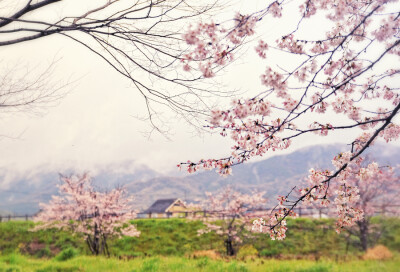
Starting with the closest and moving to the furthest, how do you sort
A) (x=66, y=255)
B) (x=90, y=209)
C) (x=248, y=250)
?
(x=66, y=255), (x=90, y=209), (x=248, y=250)

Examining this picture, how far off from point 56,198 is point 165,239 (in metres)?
7.80

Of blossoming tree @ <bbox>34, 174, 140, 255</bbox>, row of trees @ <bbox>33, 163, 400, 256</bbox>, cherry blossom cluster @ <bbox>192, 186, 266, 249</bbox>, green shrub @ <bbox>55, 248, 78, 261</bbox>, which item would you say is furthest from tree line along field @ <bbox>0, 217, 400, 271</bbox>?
green shrub @ <bbox>55, 248, 78, 261</bbox>

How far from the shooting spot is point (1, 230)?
2578cm

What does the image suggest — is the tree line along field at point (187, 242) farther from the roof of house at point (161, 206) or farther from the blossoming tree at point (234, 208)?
the roof of house at point (161, 206)

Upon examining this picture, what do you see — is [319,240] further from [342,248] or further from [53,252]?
[53,252]

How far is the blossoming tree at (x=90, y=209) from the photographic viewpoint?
629 inches

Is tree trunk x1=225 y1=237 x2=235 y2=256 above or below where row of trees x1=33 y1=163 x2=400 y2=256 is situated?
below

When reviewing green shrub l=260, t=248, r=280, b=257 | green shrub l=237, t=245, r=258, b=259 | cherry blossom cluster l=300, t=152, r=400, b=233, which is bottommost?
green shrub l=260, t=248, r=280, b=257

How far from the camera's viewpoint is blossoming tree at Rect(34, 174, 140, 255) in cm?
1597

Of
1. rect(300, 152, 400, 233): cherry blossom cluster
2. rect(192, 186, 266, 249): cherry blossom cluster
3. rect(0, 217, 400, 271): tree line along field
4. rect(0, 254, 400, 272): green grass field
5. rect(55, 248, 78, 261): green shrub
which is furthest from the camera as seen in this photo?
rect(0, 217, 400, 271): tree line along field

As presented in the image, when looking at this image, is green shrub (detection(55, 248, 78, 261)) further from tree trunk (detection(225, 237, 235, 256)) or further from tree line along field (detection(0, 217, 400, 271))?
tree trunk (detection(225, 237, 235, 256))

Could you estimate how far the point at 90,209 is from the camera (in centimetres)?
1686

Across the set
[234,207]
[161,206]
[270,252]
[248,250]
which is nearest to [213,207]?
[248,250]

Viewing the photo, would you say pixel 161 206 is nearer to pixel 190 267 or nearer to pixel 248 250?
pixel 248 250
